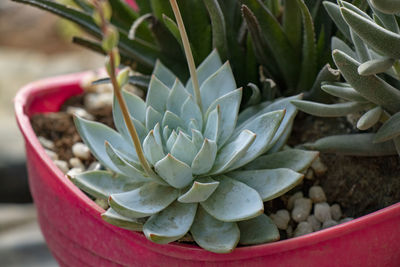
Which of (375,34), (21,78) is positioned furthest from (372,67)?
(21,78)

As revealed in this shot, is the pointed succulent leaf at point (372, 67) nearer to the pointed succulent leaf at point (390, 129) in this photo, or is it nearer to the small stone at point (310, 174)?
the pointed succulent leaf at point (390, 129)

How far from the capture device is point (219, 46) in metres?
0.72

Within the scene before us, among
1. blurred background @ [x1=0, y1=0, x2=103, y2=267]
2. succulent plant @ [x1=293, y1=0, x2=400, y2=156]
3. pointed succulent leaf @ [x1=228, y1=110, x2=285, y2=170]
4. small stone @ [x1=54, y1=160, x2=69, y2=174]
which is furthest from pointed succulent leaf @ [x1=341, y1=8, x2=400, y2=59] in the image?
blurred background @ [x1=0, y1=0, x2=103, y2=267]

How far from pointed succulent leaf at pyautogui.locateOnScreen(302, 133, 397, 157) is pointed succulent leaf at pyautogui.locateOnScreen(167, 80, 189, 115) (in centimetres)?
16

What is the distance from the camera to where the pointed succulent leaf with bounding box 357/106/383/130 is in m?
0.58

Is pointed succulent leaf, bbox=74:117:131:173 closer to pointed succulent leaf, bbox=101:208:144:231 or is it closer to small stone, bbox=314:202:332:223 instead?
pointed succulent leaf, bbox=101:208:144:231

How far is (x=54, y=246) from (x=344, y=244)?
1.16 ft

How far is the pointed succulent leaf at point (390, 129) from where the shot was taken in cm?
59

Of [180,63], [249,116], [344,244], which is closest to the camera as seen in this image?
[344,244]

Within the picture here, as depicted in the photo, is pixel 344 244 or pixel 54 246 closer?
pixel 344 244

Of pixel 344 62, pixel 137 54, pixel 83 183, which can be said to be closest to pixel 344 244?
pixel 344 62

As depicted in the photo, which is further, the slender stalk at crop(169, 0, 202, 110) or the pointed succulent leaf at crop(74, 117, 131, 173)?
the pointed succulent leaf at crop(74, 117, 131, 173)

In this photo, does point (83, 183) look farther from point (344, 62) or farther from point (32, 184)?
point (344, 62)

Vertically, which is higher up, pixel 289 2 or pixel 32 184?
pixel 289 2
